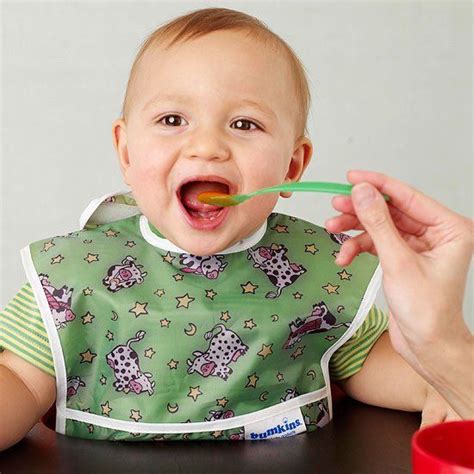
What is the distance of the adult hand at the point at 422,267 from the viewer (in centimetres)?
79

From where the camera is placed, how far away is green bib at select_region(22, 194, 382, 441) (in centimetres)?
105

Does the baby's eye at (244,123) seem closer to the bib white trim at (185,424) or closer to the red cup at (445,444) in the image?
the bib white trim at (185,424)

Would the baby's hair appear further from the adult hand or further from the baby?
the adult hand

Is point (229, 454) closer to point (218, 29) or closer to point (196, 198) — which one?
point (196, 198)

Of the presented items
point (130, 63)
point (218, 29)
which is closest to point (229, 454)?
point (218, 29)

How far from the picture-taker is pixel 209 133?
1037 mm

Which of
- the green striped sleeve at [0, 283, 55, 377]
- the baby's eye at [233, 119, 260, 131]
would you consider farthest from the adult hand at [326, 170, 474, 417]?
the green striped sleeve at [0, 283, 55, 377]

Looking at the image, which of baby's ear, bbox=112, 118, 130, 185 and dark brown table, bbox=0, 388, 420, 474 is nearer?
dark brown table, bbox=0, 388, 420, 474

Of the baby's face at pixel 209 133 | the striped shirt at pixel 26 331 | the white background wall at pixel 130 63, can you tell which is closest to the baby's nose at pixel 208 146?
the baby's face at pixel 209 133

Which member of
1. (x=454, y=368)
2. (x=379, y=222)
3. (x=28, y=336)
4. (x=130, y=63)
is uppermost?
(x=379, y=222)

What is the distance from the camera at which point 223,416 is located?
3.48 feet

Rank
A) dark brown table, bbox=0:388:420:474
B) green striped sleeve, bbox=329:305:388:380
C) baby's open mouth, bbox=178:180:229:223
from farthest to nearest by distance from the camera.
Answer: green striped sleeve, bbox=329:305:388:380 → baby's open mouth, bbox=178:180:229:223 → dark brown table, bbox=0:388:420:474

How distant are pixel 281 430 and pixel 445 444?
41 cm

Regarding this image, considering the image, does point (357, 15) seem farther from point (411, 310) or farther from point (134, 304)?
point (411, 310)
